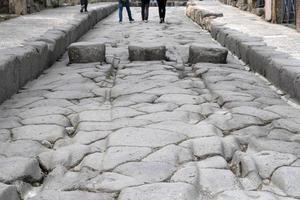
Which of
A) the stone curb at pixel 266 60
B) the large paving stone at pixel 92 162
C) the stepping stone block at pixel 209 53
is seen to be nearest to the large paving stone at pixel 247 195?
the large paving stone at pixel 92 162

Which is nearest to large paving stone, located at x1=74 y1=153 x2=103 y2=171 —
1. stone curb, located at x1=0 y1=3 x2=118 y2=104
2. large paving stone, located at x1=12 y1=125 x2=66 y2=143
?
large paving stone, located at x1=12 y1=125 x2=66 y2=143

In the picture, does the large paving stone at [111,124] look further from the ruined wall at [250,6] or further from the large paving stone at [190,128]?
the ruined wall at [250,6]

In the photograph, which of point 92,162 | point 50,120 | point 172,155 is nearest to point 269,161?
point 172,155

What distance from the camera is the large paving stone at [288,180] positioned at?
9.93 feet

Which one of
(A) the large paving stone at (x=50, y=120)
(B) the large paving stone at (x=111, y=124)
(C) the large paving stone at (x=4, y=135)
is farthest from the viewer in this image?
(A) the large paving stone at (x=50, y=120)

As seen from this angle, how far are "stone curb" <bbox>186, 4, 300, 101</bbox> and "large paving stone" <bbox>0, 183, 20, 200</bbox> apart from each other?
3.33 meters

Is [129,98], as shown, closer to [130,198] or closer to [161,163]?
[161,163]

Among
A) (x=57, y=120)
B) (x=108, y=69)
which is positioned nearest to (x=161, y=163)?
(x=57, y=120)

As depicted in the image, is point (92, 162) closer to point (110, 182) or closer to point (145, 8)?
point (110, 182)

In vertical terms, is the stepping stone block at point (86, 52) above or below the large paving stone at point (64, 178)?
above

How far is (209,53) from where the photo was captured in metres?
7.46

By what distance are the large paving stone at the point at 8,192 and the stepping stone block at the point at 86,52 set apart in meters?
4.66

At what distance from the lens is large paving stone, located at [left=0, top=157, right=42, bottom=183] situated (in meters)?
3.23

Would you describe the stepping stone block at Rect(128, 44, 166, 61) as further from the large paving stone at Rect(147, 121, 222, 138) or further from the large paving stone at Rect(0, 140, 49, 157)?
the large paving stone at Rect(0, 140, 49, 157)
